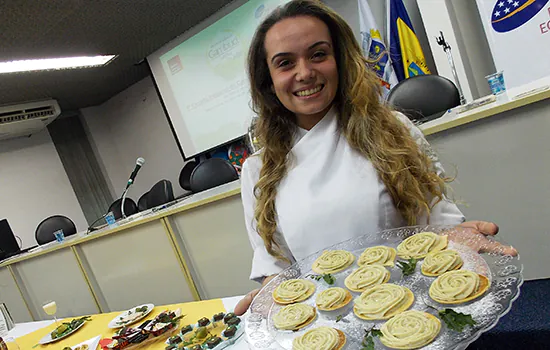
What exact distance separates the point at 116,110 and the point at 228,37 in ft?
10.2

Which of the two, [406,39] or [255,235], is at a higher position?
[406,39]

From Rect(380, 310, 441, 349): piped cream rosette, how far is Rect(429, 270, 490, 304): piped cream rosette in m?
0.05

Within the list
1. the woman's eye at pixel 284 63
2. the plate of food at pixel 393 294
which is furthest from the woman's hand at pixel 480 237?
the woman's eye at pixel 284 63

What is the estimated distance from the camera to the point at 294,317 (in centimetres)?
86

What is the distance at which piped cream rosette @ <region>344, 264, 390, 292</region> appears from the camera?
917 mm

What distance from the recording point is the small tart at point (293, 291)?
954mm

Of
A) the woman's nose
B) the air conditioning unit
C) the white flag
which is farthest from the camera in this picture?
the air conditioning unit

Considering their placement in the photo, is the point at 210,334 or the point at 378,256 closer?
the point at 378,256

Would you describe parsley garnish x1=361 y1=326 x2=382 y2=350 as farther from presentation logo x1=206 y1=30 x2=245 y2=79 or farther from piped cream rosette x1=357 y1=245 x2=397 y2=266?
presentation logo x1=206 y1=30 x2=245 y2=79

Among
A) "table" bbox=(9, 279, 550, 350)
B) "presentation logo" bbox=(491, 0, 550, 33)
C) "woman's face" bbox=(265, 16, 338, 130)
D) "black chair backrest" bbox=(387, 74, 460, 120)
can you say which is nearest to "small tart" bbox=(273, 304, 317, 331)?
"woman's face" bbox=(265, 16, 338, 130)

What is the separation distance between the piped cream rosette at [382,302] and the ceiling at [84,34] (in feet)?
11.8

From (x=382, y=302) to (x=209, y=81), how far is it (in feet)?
15.0

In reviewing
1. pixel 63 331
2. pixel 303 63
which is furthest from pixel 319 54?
pixel 63 331

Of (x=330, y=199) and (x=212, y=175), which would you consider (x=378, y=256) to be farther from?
(x=212, y=175)
